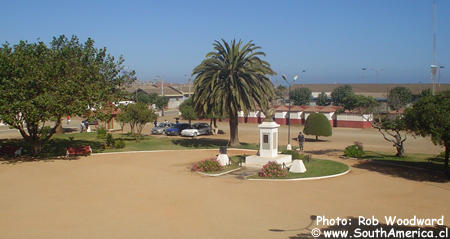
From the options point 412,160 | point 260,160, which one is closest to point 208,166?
point 260,160

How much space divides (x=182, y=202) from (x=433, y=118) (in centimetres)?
1259

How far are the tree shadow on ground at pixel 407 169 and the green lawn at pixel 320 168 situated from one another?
4.83 ft

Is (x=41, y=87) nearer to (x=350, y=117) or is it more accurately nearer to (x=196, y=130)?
(x=196, y=130)

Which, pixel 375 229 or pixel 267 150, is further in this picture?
pixel 267 150

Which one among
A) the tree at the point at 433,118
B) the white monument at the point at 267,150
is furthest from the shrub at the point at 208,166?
the tree at the point at 433,118

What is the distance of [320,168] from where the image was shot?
2134 centimetres

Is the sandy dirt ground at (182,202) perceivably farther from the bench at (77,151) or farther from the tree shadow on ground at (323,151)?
the tree shadow on ground at (323,151)

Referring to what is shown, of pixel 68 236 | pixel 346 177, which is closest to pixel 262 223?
pixel 68 236

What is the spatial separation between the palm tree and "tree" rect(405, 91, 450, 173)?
11947 millimetres

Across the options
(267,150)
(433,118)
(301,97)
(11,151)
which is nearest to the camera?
(433,118)

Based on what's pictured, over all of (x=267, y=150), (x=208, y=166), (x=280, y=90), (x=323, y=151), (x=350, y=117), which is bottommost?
(x=208, y=166)

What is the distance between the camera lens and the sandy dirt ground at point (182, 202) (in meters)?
11.7

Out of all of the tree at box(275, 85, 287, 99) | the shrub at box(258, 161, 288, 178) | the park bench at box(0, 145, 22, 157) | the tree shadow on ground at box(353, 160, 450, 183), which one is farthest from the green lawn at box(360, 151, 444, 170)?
the tree at box(275, 85, 287, 99)

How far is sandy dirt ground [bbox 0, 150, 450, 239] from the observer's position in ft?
38.4
